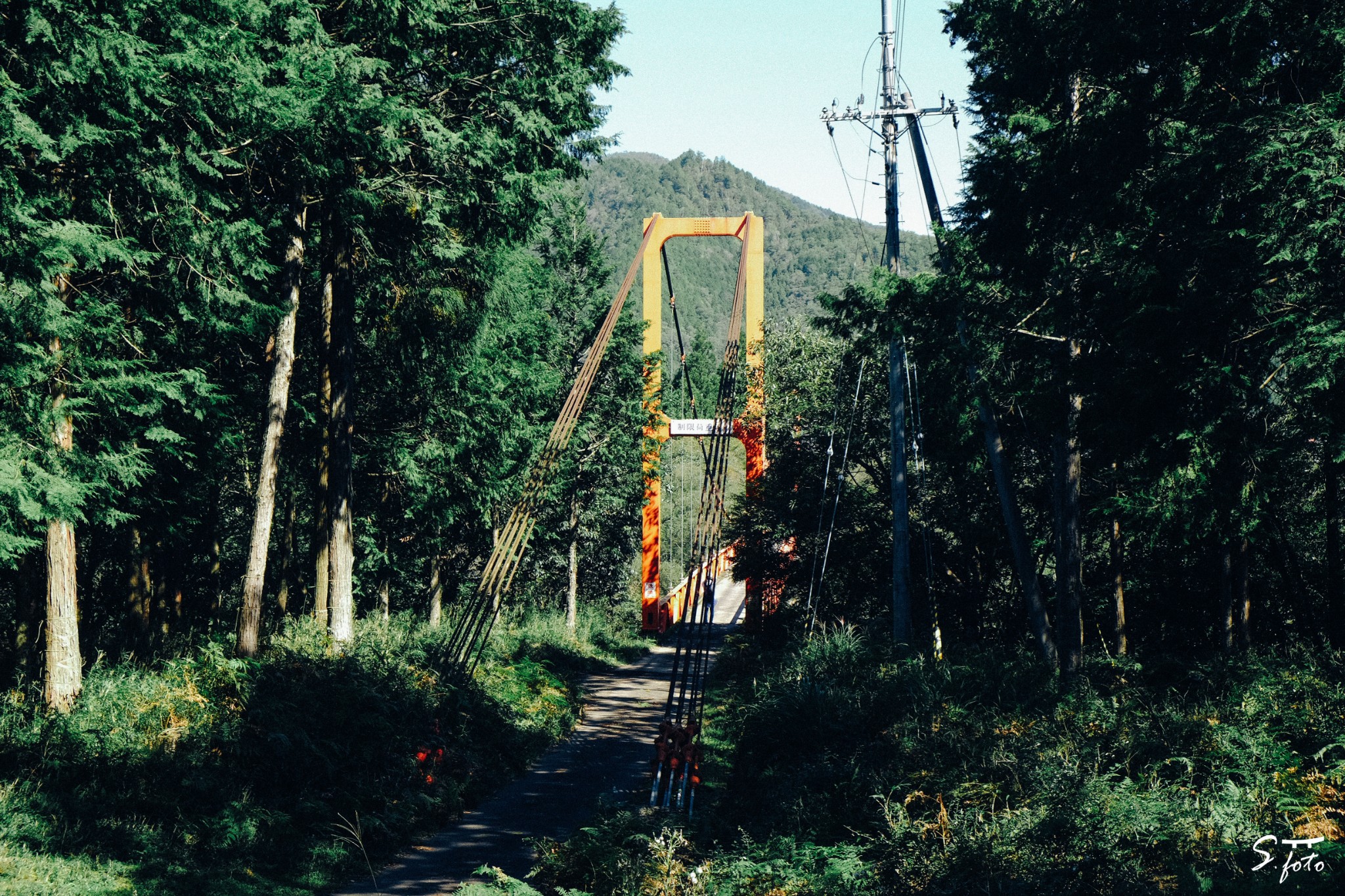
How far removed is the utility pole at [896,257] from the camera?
1429 cm

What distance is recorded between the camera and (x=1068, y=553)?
11.9 metres

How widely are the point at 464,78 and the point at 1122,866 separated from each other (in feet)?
35.3

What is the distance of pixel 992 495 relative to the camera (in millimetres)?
19000

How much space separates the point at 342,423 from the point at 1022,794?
350 inches

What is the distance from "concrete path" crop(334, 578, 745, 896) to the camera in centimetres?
741

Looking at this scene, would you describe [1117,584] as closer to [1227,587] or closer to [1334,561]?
[1227,587]

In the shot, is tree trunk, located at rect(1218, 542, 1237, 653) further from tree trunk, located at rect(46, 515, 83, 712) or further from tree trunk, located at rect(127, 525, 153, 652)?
tree trunk, located at rect(127, 525, 153, 652)

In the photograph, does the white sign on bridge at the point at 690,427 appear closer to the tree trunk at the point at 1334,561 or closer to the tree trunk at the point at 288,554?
the tree trunk at the point at 288,554

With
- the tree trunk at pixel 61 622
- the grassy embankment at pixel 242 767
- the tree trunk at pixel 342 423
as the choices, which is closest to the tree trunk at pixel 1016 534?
the grassy embankment at pixel 242 767

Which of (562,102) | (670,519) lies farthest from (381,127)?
(670,519)

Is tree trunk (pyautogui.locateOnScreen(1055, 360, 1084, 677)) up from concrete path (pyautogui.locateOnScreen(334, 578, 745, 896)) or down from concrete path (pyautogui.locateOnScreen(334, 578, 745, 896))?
up

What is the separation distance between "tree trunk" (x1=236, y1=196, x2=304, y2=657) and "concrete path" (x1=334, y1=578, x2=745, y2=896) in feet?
10.8

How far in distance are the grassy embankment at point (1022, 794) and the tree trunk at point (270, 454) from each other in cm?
494

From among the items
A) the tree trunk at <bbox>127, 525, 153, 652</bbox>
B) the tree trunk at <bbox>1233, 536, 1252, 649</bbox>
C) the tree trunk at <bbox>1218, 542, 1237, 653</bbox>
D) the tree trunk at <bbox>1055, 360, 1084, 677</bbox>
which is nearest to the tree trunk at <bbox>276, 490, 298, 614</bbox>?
the tree trunk at <bbox>127, 525, 153, 652</bbox>
